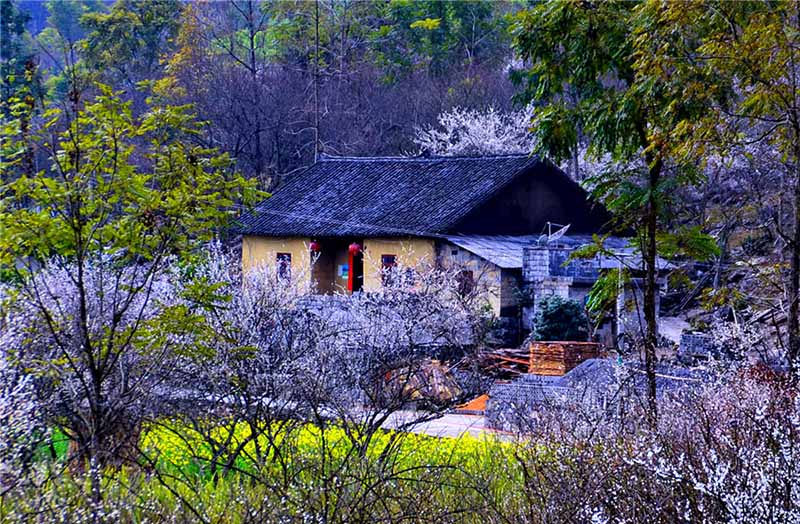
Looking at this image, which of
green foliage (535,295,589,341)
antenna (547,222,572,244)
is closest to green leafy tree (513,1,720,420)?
green foliage (535,295,589,341)

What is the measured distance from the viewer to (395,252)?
24562 millimetres

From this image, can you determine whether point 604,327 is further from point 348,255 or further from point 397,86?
point 397,86

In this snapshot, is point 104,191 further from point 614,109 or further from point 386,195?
point 386,195

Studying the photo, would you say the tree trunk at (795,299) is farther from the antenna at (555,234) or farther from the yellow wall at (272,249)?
the yellow wall at (272,249)

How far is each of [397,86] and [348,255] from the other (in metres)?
10.2

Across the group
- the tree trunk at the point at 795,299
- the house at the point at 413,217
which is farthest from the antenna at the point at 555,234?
the tree trunk at the point at 795,299

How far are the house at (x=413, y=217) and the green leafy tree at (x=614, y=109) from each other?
1446 centimetres

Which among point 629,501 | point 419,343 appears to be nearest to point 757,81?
point 629,501

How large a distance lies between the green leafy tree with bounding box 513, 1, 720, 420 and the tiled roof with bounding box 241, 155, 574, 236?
15863 mm

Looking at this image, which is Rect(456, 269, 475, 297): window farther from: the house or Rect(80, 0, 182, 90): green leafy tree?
Rect(80, 0, 182, 90): green leafy tree

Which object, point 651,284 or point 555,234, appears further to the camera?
point 555,234

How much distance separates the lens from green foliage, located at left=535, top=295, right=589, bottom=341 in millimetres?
20000

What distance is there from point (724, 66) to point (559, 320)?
1342 centimetres

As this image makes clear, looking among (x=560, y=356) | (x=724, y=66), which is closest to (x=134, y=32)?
(x=560, y=356)
